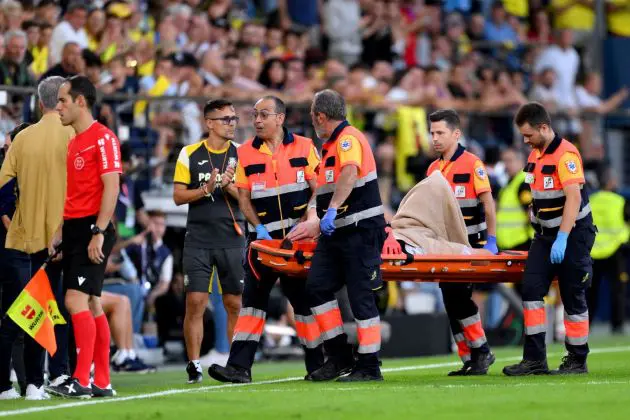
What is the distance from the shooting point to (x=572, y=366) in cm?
1255

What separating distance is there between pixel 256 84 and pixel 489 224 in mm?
7759

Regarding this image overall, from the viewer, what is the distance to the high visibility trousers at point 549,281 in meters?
12.3

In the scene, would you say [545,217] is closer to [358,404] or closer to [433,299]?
[358,404]

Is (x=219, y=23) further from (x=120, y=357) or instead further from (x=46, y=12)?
(x=120, y=357)

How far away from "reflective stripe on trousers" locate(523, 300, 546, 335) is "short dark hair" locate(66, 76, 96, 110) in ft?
12.3

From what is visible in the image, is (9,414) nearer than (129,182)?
Yes

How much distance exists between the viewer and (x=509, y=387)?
11086 mm

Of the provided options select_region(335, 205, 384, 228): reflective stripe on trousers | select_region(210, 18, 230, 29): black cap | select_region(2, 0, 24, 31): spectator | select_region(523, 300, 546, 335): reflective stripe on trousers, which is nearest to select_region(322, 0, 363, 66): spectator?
select_region(210, 18, 230, 29): black cap

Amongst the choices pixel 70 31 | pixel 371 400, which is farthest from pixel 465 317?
pixel 70 31

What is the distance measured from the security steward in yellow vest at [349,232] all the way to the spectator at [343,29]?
11.9 metres

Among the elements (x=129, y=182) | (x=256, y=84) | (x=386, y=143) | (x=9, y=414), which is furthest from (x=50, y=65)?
(x=9, y=414)

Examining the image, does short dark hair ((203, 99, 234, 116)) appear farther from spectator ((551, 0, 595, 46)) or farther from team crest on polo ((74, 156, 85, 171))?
spectator ((551, 0, 595, 46))

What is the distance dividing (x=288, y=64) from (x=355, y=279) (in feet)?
31.0

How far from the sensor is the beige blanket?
12.7 metres
